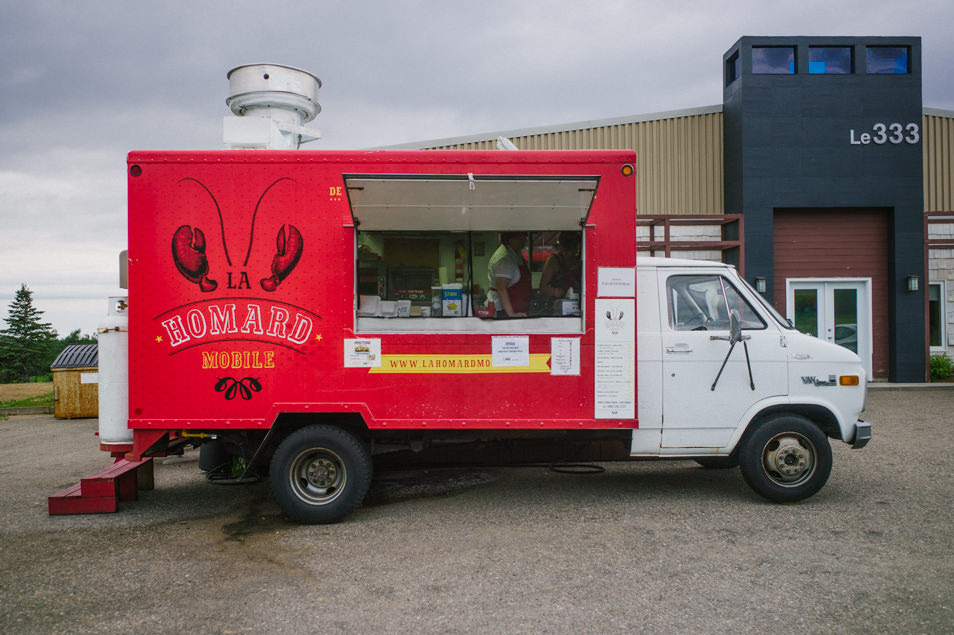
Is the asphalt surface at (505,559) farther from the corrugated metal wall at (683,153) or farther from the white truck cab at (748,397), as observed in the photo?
the corrugated metal wall at (683,153)

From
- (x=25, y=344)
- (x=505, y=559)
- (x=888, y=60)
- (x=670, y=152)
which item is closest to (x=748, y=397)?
(x=505, y=559)

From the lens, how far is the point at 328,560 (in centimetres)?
439

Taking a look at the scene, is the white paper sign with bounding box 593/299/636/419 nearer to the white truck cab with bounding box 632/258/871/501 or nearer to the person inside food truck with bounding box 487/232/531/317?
the white truck cab with bounding box 632/258/871/501

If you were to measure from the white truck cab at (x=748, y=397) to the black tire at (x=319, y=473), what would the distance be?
2313mm

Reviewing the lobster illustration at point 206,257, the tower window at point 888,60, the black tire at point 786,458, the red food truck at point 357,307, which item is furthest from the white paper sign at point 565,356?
the tower window at point 888,60

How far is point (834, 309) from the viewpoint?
590 inches

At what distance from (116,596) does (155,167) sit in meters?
3.16

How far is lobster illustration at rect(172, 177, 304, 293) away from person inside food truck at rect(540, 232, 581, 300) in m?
2.02

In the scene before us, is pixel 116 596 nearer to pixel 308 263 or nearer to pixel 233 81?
pixel 308 263

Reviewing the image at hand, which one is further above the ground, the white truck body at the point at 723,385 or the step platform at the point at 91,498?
the white truck body at the point at 723,385

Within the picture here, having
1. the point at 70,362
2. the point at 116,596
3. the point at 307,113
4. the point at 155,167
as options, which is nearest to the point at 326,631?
the point at 116,596

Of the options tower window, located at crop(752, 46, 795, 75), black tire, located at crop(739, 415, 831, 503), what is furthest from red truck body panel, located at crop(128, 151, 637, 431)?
tower window, located at crop(752, 46, 795, 75)

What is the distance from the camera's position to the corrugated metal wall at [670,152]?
1514cm

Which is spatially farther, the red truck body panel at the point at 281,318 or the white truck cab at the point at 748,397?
the white truck cab at the point at 748,397
